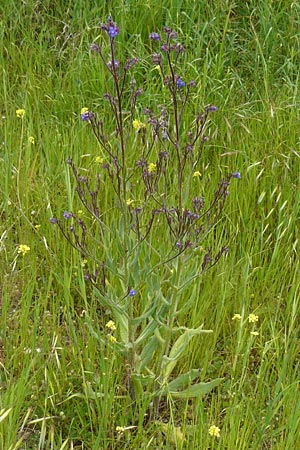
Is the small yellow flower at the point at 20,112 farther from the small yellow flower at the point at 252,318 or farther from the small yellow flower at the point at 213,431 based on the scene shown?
the small yellow flower at the point at 213,431

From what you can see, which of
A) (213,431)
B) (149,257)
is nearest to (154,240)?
(149,257)

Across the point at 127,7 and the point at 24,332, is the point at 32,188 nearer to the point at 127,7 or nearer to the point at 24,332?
the point at 24,332

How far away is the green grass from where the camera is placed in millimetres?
2246

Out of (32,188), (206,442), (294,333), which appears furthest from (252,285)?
(32,188)

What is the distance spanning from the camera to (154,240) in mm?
2770

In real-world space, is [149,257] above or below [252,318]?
above

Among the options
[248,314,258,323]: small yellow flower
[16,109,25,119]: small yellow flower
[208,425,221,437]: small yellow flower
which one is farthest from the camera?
[16,109,25,119]: small yellow flower

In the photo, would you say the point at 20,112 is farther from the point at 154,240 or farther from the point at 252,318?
the point at 252,318

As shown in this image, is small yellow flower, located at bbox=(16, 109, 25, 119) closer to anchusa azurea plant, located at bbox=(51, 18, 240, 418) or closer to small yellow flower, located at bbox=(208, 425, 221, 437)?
anchusa azurea plant, located at bbox=(51, 18, 240, 418)

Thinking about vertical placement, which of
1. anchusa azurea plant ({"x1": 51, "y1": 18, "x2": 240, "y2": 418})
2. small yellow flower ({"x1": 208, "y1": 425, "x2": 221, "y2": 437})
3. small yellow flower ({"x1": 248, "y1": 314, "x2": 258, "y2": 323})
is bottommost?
small yellow flower ({"x1": 208, "y1": 425, "x2": 221, "y2": 437})

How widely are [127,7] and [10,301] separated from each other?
197 centimetres

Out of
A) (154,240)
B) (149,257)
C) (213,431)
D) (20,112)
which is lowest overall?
(213,431)

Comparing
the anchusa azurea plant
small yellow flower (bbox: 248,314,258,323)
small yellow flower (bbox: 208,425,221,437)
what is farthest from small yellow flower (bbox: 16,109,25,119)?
small yellow flower (bbox: 208,425,221,437)

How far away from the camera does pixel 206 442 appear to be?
2064mm
